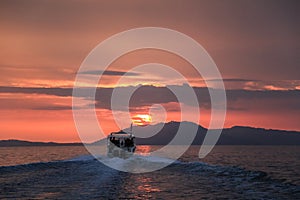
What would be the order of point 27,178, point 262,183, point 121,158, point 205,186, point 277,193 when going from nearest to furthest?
1. point 277,193
2. point 205,186
3. point 262,183
4. point 27,178
5. point 121,158

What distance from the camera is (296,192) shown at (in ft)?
139

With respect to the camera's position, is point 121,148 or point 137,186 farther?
point 121,148

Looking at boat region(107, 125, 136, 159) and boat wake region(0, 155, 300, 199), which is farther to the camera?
boat region(107, 125, 136, 159)

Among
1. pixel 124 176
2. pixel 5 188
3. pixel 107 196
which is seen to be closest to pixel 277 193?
pixel 107 196

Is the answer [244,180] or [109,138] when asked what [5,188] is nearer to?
[244,180]

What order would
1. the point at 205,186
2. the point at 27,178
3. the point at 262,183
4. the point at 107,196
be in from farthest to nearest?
the point at 27,178, the point at 262,183, the point at 205,186, the point at 107,196

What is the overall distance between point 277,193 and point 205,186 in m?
8.22

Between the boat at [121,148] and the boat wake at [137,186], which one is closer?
the boat wake at [137,186]

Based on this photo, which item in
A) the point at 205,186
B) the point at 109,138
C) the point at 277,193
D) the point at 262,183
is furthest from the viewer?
the point at 109,138

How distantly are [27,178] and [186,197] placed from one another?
78.3ft

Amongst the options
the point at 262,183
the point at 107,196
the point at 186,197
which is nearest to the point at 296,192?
the point at 262,183

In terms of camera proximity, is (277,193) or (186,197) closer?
(186,197)

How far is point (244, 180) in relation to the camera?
173 ft

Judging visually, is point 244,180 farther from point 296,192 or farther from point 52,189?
point 52,189
